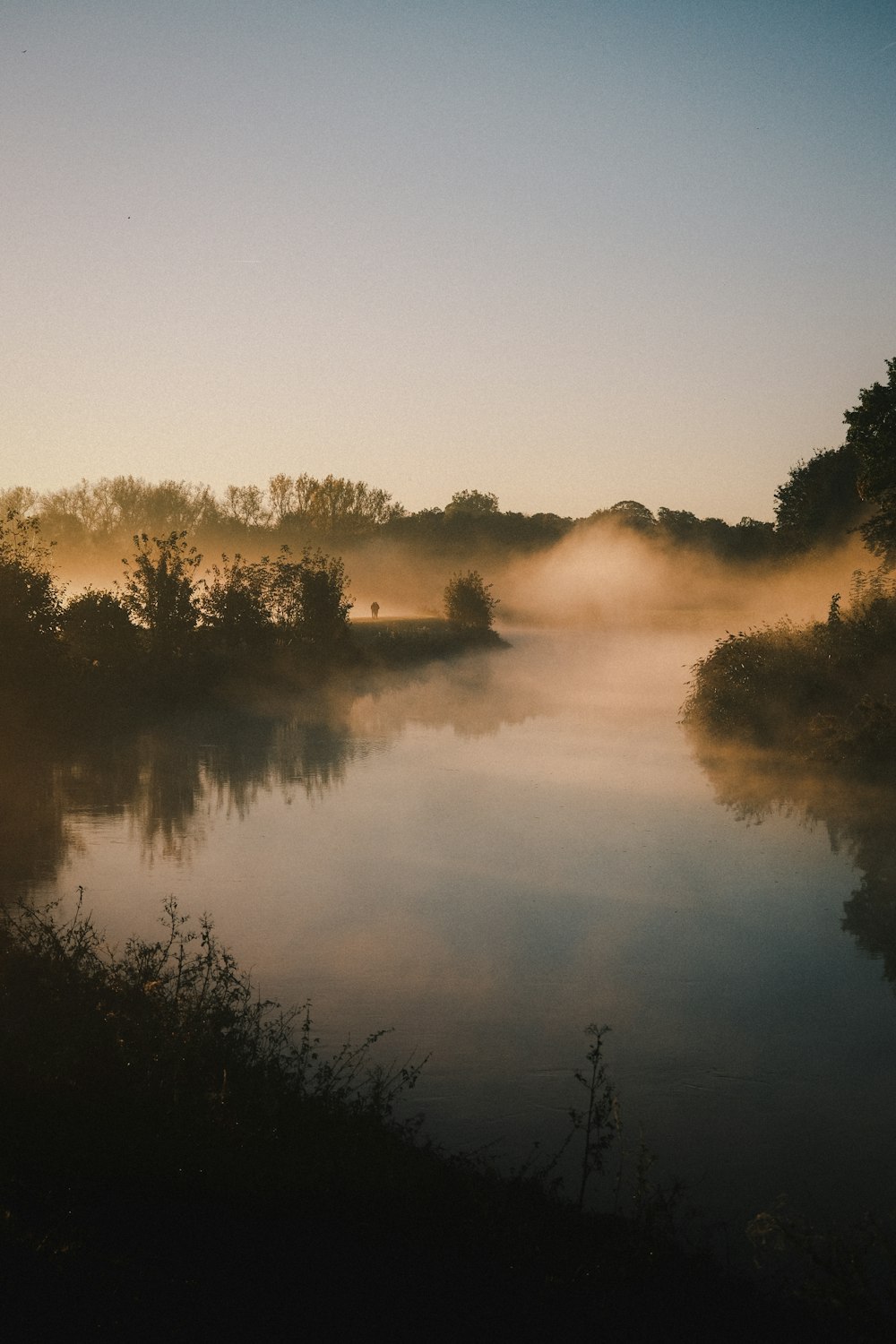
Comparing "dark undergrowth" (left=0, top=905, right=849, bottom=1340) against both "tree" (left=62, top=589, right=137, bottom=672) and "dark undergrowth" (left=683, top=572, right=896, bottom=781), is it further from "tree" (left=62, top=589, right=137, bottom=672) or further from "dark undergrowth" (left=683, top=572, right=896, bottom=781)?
"tree" (left=62, top=589, right=137, bottom=672)

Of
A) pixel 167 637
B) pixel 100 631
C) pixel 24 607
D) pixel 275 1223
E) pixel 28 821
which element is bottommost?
pixel 28 821

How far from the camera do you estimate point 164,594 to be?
37.7 meters

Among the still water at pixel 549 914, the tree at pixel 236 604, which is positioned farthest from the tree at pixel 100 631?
the still water at pixel 549 914

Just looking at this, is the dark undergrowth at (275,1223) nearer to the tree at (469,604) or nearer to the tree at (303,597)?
the tree at (303,597)

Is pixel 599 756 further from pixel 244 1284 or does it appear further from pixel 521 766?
pixel 244 1284

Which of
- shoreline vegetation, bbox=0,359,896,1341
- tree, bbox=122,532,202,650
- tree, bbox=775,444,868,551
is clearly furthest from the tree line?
shoreline vegetation, bbox=0,359,896,1341

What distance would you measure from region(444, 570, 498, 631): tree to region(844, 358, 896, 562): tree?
29768 mm

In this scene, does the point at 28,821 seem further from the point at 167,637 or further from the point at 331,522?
the point at 331,522

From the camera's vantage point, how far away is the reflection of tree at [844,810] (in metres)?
14.1

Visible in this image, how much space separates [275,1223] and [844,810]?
18480 mm

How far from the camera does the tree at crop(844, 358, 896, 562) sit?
38469mm

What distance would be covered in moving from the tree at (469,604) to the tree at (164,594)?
29.0 m

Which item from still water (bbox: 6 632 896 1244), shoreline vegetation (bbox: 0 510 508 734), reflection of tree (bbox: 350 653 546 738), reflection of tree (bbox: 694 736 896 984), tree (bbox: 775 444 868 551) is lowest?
reflection of tree (bbox: 694 736 896 984)

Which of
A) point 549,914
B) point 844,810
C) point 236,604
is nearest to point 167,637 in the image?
point 236,604
